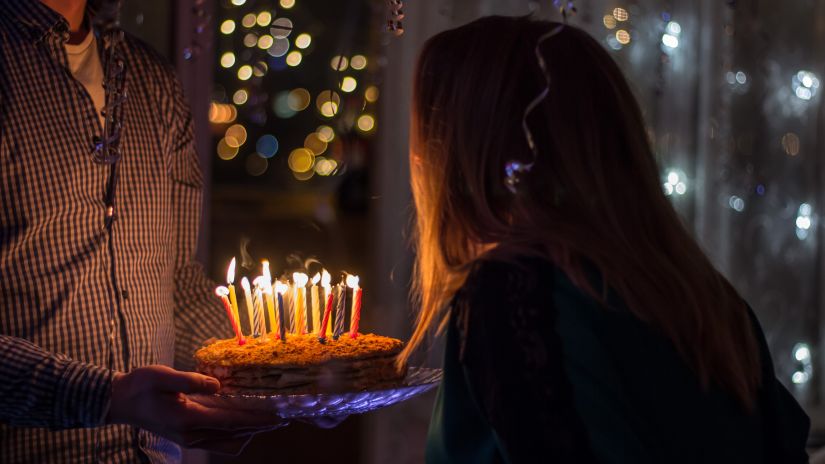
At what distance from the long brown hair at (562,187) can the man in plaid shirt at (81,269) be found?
47 centimetres

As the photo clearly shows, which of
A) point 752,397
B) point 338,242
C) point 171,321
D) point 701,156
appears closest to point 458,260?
point 752,397

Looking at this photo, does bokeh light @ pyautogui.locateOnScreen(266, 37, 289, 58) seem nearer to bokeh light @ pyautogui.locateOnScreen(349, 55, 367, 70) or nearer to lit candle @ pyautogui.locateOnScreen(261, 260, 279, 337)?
lit candle @ pyautogui.locateOnScreen(261, 260, 279, 337)

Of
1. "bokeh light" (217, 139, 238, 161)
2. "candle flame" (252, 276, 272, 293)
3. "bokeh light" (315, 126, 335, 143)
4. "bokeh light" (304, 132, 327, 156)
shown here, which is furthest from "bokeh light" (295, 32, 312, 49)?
"bokeh light" (217, 139, 238, 161)

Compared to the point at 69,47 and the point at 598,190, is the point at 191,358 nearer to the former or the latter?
the point at 69,47

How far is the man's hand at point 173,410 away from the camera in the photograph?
1.29 meters

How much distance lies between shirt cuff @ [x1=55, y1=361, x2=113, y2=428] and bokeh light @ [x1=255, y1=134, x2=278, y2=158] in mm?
10605

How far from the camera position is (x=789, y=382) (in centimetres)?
328

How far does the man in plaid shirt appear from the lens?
52.1 inches

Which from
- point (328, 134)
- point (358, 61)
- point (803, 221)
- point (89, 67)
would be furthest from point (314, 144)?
point (89, 67)

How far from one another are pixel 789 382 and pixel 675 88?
1185mm

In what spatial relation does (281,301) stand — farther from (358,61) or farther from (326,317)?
(358,61)

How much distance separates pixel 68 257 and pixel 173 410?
14.8 inches

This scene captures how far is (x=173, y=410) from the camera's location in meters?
1.30

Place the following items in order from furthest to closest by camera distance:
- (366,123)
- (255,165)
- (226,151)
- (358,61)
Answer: (255,165) < (226,151) < (358,61) < (366,123)
